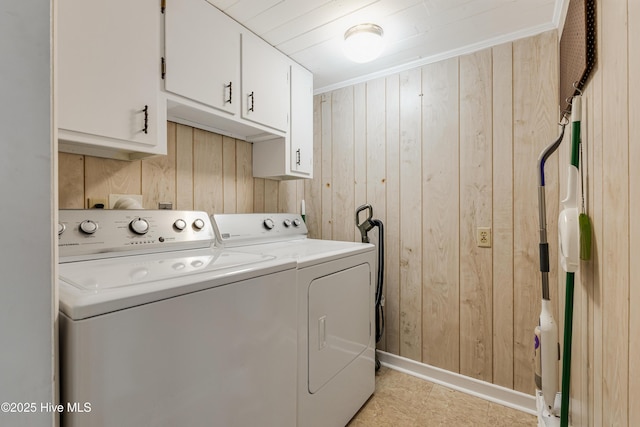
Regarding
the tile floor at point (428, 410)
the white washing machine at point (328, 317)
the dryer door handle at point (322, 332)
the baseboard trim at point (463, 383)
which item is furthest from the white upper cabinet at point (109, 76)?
the baseboard trim at point (463, 383)

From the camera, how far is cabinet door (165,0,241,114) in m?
1.40

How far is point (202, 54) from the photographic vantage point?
1.52m

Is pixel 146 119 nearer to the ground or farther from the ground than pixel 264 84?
nearer to the ground

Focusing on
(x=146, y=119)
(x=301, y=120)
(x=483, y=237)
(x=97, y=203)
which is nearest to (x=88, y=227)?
(x=97, y=203)

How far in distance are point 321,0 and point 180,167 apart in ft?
3.96

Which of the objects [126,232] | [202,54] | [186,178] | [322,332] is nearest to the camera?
[126,232]

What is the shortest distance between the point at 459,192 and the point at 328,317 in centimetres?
120

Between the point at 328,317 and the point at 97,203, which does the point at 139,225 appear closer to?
the point at 97,203

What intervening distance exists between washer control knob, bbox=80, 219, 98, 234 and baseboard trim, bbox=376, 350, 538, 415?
1.99m

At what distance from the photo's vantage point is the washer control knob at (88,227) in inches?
46.6

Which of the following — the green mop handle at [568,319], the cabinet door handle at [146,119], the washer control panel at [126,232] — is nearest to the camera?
the green mop handle at [568,319]

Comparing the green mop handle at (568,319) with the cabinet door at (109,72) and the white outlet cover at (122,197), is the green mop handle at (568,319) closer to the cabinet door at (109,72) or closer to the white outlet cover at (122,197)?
the cabinet door at (109,72)
